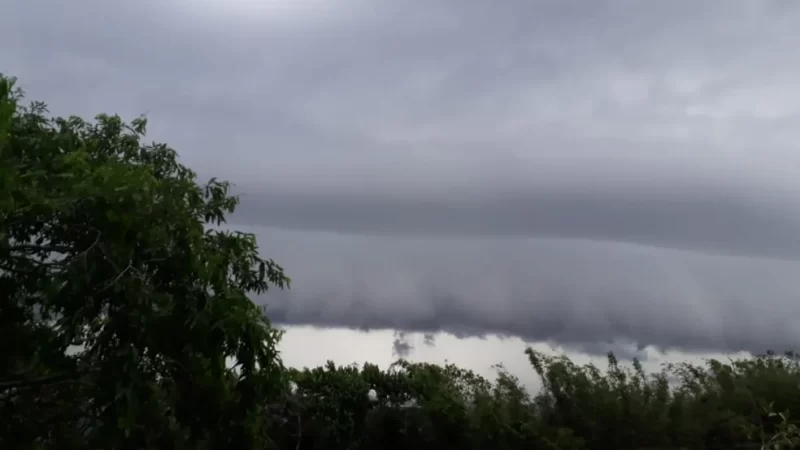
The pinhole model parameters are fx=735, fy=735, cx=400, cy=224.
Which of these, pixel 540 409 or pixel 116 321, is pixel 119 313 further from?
pixel 540 409

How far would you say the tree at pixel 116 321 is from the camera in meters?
5.10

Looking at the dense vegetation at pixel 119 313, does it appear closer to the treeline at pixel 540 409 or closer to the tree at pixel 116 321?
the tree at pixel 116 321

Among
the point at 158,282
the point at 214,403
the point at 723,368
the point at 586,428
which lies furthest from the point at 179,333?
the point at 723,368

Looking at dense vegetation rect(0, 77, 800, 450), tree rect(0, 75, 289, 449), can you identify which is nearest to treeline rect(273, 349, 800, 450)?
dense vegetation rect(0, 77, 800, 450)

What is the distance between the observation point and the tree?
5098 mm

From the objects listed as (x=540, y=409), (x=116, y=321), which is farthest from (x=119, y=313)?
(x=540, y=409)

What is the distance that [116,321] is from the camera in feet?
17.0

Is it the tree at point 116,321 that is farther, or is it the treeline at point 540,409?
the treeline at point 540,409

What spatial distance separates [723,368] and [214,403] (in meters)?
8.28

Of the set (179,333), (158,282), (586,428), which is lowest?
(586,428)

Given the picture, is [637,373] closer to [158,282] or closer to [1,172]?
[158,282]

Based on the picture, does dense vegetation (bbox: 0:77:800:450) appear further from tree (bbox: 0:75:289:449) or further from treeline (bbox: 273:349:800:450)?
treeline (bbox: 273:349:800:450)

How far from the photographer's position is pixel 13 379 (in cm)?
582

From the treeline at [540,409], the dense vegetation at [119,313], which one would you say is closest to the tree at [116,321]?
the dense vegetation at [119,313]
